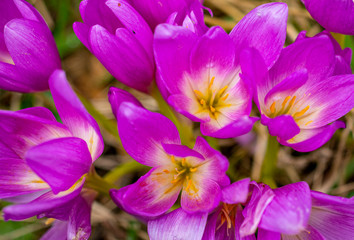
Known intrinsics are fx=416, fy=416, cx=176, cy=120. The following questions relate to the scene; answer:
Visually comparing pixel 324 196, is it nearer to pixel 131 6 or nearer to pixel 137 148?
pixel 137 148

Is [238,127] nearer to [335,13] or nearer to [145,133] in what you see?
[145,133]

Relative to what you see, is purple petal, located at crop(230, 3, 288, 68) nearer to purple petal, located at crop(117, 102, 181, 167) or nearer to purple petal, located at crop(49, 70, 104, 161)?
purple petal, located at crop(117, 102, 181, 167)

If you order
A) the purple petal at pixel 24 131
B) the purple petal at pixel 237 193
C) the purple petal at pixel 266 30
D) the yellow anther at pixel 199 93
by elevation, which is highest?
the purple petal at pixel 266 30

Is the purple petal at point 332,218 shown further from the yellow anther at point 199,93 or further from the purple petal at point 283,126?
the yellow anther at point 199,93

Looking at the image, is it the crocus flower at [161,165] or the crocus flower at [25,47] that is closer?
the crocus flower at [161,165]

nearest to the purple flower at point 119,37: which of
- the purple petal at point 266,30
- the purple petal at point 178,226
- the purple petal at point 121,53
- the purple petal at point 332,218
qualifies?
the purple petal at point 121,53

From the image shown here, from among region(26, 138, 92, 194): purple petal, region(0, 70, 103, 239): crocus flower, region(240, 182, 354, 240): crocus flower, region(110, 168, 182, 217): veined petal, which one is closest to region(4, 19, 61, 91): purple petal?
region(0, 70, 103, 239): crocus flower

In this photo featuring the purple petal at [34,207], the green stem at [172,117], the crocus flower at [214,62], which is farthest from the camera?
the green stem at [172,117]

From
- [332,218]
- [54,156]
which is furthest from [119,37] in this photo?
[332,218]
